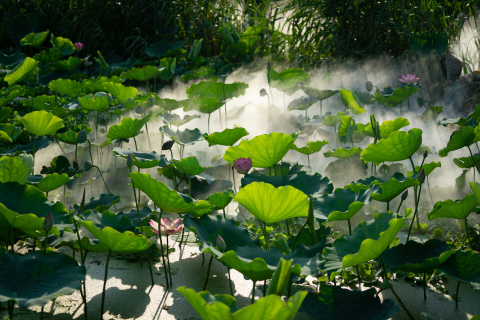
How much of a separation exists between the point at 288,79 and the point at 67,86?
Result: 1513 millimetres

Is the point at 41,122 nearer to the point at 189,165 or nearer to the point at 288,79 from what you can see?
the point at 189,165

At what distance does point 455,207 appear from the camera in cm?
118

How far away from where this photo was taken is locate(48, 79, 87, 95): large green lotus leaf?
2645 millimetres

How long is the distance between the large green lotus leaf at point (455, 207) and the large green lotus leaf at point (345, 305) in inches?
14.2

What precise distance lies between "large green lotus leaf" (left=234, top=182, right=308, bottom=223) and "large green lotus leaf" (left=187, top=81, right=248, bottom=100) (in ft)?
4.59

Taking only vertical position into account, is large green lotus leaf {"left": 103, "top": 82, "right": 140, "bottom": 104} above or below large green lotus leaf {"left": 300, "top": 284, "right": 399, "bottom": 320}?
above

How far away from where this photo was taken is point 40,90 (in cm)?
335

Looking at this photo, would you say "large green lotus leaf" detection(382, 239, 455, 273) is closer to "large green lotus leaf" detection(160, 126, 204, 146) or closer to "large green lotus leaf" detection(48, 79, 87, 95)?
"large green lotus leaf" detection(160, 126, 204, 146)

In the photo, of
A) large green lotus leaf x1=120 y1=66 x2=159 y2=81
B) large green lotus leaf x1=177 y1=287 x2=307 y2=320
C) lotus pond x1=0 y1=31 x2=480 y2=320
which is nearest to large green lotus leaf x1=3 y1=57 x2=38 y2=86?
lotus pond x1=0 y1=31 x2=480 y2=320

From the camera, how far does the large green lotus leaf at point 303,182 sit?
1350 millimetres

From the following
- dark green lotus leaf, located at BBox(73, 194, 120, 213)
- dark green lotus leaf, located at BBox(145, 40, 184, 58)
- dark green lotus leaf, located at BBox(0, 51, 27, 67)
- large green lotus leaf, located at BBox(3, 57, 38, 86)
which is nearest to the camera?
dark green lotus leaf, located at BBox(73, 194, 120, 213)

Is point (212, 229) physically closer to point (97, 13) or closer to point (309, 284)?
point (309, 284)

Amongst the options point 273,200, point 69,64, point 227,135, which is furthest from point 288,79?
point 69,64

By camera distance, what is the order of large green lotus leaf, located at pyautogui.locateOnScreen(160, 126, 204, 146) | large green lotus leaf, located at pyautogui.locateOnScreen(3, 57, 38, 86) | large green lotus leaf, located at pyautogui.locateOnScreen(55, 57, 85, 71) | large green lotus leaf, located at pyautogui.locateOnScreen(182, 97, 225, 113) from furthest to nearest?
large green lotus leaf, located at pyautogui.locateOnScreen(55, 57, 85, 71)
large green lotus leaf, located at pyautogui.locateOnScreen(182, 97, 225, 113)
large green lotus leaf, located at pyautogui.locateOnScreen(3, 57, 38, 86)
large green lotus leaf, located at pyautogui.locateOnScreen(160, 126, 204, 146)
